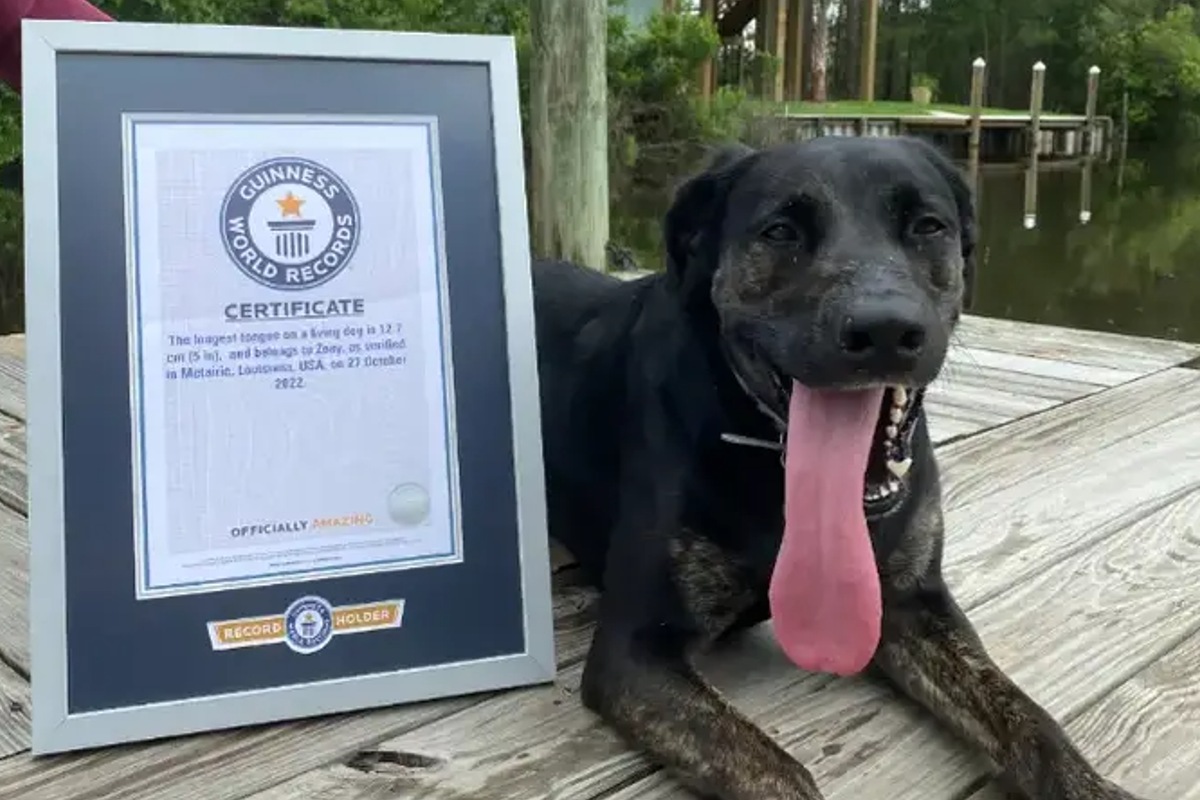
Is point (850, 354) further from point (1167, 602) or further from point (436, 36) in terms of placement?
point (1167, 602)

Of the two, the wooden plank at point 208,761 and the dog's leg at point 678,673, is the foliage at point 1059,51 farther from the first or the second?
the wooden plank at point 208,761

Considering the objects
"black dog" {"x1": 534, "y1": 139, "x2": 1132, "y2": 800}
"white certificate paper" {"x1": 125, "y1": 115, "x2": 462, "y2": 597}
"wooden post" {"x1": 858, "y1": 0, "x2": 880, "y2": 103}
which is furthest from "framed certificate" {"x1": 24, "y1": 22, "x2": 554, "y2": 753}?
"wooden post" {"x1": 858, "y1": 0, "x2": 880, "y2": 103}

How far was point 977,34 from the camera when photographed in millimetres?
49875

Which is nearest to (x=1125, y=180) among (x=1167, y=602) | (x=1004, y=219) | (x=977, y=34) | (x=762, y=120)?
(x=1004, y=219)

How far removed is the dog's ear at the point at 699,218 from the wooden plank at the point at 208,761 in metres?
0.90

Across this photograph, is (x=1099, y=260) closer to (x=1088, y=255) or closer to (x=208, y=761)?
(x=1088, y=255)

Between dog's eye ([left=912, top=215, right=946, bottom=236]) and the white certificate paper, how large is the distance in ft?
2.77

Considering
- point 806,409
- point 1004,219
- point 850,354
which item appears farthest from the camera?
point 1004,219

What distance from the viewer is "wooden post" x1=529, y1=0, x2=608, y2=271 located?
5.78m

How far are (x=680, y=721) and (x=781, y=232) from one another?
2.76 feet

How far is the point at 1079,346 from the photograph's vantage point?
5324 mm

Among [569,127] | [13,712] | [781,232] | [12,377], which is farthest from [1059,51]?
[13,712]

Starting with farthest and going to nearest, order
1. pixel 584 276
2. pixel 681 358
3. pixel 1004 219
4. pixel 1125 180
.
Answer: pixel 1125 180 < pixel 1004 219 < pixel 584 276 < pixel 681 358

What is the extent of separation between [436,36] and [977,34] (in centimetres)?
5181
